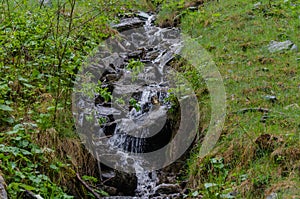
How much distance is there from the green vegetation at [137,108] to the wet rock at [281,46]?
125 mm

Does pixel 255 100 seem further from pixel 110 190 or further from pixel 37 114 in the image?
pixel 37 114

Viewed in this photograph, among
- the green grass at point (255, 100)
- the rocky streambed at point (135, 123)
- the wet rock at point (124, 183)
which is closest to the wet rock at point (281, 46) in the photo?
the green grass at point (255, 100)

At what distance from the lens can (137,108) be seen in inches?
207

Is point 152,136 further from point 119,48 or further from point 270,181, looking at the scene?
point 119,48

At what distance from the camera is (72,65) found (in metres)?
5.53

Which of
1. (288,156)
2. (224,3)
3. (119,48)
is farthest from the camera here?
(224,3)

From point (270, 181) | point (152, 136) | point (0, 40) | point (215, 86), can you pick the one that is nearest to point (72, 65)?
point (0, 40)

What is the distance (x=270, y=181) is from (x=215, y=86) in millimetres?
2853

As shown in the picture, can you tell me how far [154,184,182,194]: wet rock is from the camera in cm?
508

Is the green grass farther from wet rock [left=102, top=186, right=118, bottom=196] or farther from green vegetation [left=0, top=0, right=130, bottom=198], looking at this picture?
green vegetation [left=0, top=0, right=130, bottom=198]


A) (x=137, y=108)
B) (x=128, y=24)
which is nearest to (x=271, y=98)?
(x=137, y=108)

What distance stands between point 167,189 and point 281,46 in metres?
4.29

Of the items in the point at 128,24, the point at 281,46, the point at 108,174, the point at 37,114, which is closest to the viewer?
the point at 37,114

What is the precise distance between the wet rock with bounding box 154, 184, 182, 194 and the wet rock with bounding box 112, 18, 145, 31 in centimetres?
684
